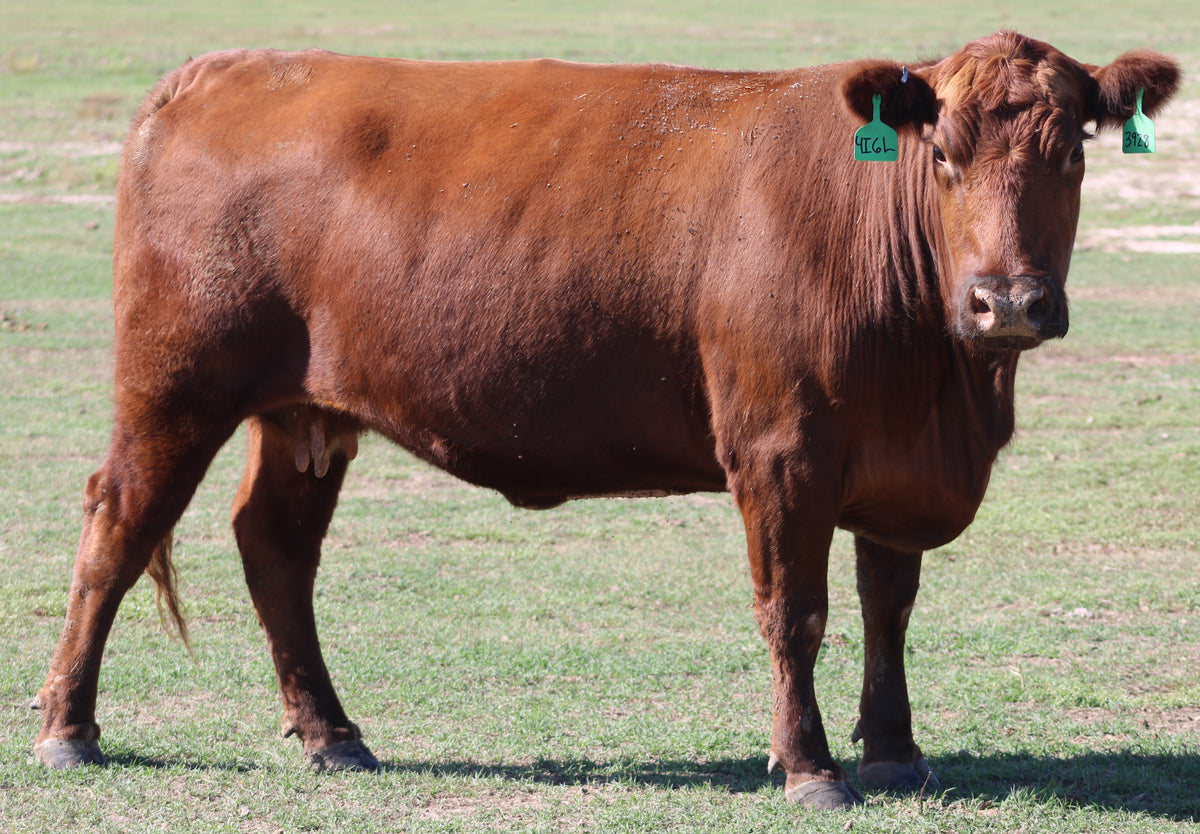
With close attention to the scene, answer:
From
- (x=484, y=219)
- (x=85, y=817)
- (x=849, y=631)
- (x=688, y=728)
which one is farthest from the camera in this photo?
(x=849, y=631)

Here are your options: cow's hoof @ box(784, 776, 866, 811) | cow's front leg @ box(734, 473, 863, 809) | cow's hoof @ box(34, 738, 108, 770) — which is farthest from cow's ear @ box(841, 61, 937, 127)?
cow's hoof @ box(34, 738, 108, 770)

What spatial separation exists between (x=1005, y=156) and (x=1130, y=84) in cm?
65

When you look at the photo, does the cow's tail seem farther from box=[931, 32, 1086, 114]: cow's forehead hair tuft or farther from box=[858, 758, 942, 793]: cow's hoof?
box=[931, 32, 1086, 114]: cow's forehead hair tuft

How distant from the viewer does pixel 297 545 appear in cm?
584

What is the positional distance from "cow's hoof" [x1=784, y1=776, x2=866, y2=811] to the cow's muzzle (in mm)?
1617

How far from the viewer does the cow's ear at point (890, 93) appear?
4.67 meters

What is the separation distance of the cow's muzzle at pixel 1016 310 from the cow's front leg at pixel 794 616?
2.71ft

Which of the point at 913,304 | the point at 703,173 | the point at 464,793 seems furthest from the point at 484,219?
the point at 464,793

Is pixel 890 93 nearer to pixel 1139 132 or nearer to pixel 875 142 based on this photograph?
pixel 875 142

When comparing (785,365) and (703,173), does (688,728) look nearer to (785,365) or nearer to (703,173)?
(785,365)

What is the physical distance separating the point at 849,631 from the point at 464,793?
2.56 metres

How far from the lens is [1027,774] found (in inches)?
208

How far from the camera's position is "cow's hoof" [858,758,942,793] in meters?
5.12

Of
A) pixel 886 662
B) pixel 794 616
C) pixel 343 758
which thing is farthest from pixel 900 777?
pixel 343 758
